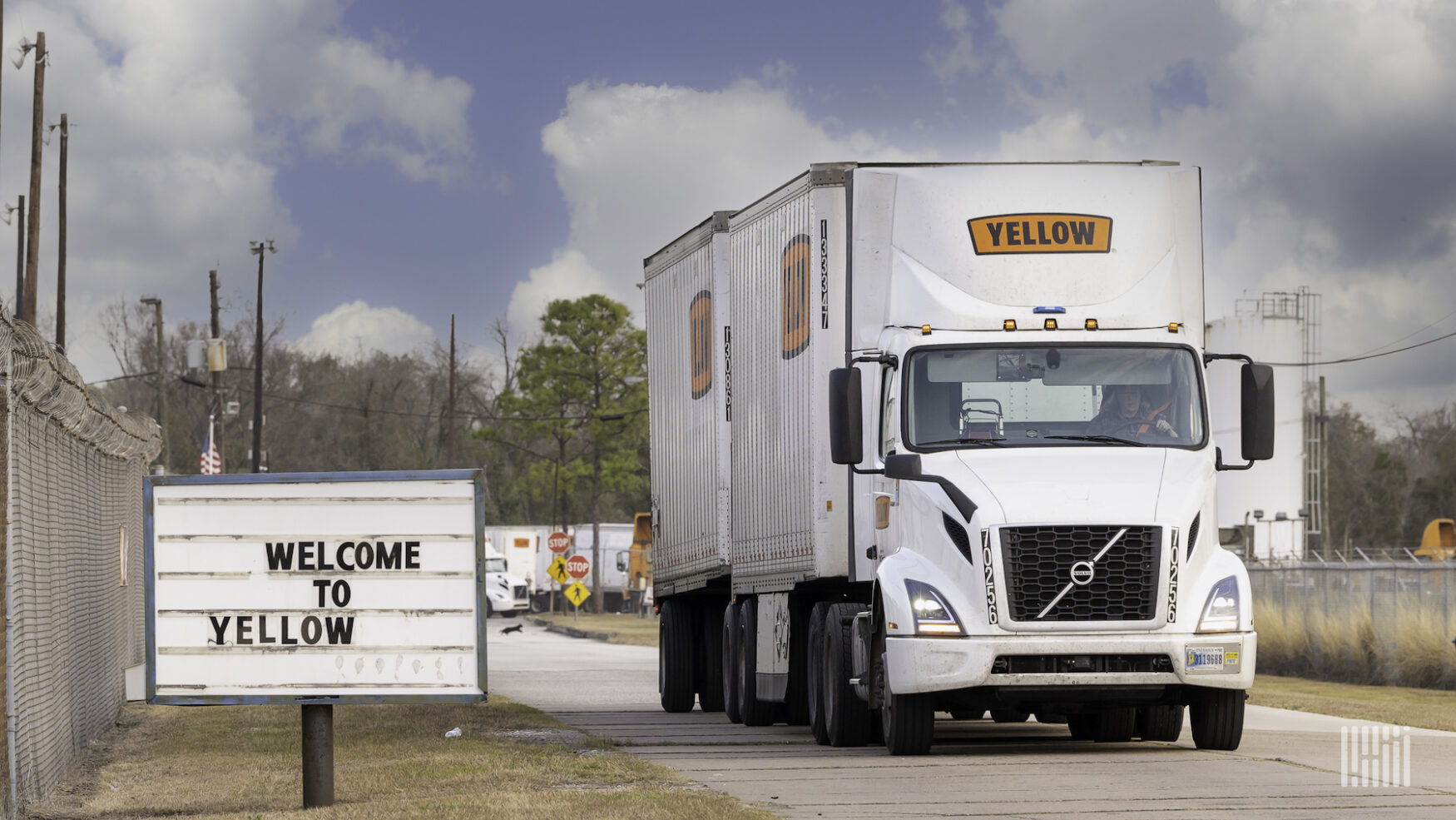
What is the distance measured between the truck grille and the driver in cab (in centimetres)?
92

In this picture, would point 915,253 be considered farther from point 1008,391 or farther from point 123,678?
point 123,678

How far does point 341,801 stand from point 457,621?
4.25 ft

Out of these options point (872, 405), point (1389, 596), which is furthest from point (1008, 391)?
point (1389, 596)

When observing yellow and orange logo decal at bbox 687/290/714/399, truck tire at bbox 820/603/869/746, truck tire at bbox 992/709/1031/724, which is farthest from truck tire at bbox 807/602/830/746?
yellow and orange logo decal at bbox 687/290/714/399

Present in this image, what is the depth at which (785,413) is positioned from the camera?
16125 mm

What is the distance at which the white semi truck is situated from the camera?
1272cm

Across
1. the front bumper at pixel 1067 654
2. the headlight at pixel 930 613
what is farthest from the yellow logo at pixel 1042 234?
the front bumper at pixel 1067 654

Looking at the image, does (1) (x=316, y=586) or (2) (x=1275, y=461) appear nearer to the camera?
(1) (x=316, y=586)

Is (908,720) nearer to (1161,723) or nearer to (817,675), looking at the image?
(817,675)

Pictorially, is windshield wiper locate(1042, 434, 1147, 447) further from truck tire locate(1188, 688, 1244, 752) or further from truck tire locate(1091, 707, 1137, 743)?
truck tire locate(1091, 707, 1137, 743)

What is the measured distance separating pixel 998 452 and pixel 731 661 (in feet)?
20.9

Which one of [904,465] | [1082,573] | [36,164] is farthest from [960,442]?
[36,164]

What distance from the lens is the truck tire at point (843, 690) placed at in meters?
14.5

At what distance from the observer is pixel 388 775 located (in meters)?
12.4
